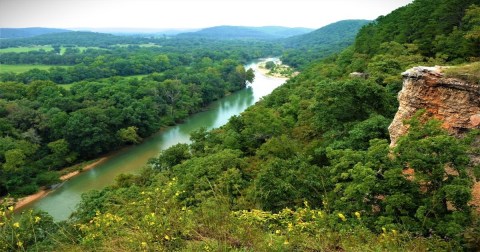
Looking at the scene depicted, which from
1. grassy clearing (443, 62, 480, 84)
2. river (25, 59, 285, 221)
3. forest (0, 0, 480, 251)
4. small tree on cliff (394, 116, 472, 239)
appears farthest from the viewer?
river (25, 59, 285, 221)

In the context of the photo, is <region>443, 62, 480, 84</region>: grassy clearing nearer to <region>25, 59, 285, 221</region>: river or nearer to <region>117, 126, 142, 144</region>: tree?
<region>25, 59, 285, 221</region>: river

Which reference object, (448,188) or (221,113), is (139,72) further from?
(448,188)

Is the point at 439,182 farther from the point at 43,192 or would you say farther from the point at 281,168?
the point at 43,192

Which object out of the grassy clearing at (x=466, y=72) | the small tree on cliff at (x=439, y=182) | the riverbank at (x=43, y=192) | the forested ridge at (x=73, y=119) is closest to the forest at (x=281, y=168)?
the small tree on cliff at (x=439, y=182)

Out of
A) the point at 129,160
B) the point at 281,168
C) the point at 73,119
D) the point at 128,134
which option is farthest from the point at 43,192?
the point at 281,168

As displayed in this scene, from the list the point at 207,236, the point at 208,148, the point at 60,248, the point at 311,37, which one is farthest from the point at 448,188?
the point at 311,37

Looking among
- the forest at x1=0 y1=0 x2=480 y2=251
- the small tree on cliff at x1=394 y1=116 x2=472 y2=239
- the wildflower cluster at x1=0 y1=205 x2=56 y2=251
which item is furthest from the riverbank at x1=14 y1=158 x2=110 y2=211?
the small tree on cliff at x1=394 y1=116 x2=472 y2=239
